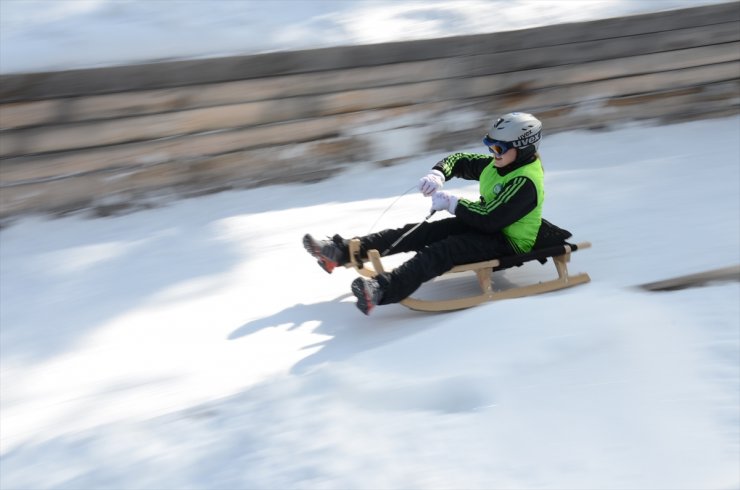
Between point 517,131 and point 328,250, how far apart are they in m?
1.07

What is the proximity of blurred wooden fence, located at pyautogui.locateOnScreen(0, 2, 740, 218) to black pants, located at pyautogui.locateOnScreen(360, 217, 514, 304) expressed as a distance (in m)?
1.70

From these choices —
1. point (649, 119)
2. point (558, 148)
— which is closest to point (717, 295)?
point (558, 148)

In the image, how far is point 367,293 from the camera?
3.72m

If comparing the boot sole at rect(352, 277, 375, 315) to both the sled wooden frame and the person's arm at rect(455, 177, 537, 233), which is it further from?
the person's arm at rect(455, 177, 537, 233)

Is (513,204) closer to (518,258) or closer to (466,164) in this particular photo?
(518,258)

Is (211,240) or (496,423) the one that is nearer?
(496,423)

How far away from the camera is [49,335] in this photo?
3988 mm

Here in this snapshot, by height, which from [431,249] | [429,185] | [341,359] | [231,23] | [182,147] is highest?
[231,23]

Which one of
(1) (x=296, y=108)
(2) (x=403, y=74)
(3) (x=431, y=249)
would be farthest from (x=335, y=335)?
(2) (x=403, y=74)

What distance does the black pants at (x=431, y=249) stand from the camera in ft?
12.6

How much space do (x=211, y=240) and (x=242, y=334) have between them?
1115 millimetres

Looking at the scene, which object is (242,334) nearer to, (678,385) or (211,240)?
(211,240)

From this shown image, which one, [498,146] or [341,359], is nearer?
[341,359]

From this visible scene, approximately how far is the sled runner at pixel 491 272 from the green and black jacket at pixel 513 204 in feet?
0.30
